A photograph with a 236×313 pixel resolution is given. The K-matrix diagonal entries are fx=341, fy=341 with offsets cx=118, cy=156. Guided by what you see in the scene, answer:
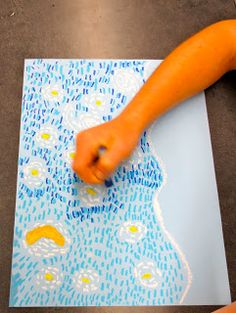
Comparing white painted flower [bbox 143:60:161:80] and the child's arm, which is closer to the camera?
the child's arm

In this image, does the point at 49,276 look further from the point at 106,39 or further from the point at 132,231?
the point at 106,39

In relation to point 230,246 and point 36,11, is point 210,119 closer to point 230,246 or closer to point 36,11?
point 230,246

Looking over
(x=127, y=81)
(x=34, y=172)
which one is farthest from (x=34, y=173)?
(x=127, y=81)

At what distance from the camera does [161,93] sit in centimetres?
47

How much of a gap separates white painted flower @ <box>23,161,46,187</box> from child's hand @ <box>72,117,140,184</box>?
3.4 inches

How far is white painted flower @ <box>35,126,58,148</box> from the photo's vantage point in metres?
0.52

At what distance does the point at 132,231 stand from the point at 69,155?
15cm

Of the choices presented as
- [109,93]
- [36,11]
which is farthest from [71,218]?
[36,11]

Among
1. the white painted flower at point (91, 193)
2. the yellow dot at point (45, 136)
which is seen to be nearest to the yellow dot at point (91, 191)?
the white painted flower at point (91, 193)

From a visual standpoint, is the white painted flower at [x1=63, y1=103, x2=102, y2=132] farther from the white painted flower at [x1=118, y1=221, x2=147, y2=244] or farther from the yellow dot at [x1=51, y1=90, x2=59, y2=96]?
the white painted flower at [x1=118, y1=221, x2=147, y2=244]

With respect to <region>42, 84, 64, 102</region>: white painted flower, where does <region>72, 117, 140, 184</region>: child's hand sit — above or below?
below

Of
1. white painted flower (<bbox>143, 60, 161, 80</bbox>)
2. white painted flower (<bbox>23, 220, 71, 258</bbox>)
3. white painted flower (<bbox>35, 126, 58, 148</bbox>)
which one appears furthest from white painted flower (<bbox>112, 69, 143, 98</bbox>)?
white painted flower (<bbox>23, 220, 71, 258</bbox>)

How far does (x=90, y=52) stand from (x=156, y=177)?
0.78ft

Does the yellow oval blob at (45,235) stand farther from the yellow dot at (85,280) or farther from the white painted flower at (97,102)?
the white painted flower at (97,102)
